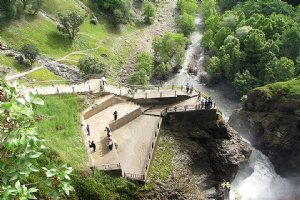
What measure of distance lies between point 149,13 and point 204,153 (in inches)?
2960

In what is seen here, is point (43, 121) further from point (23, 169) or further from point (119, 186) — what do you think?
point (23, 169)

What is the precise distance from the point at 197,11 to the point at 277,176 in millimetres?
82527

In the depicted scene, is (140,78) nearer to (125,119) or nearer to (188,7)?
(125,119)

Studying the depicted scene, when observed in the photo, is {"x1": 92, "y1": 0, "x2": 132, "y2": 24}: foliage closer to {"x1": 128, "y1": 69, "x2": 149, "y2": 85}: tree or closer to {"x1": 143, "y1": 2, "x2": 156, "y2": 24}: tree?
{"x1": 143, "y1": 2, "x2": 156, "y2": 24}: tree

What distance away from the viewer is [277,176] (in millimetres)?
61375

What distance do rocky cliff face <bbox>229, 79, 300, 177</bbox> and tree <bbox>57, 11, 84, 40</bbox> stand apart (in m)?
46.8

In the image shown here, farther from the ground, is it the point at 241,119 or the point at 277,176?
the point at 241,119

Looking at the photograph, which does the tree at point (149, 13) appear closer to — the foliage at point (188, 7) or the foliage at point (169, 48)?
the foliage at point (188, 7)

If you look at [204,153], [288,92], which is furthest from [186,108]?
[288,92]

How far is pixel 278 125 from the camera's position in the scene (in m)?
63.3

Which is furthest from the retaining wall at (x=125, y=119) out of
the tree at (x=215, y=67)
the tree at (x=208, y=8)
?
the tree at (x=208, y=8)

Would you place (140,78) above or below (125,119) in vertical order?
below

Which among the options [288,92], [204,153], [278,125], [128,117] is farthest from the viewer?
[288,92]

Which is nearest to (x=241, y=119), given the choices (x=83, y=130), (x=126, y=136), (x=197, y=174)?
(x=197, y=174)
